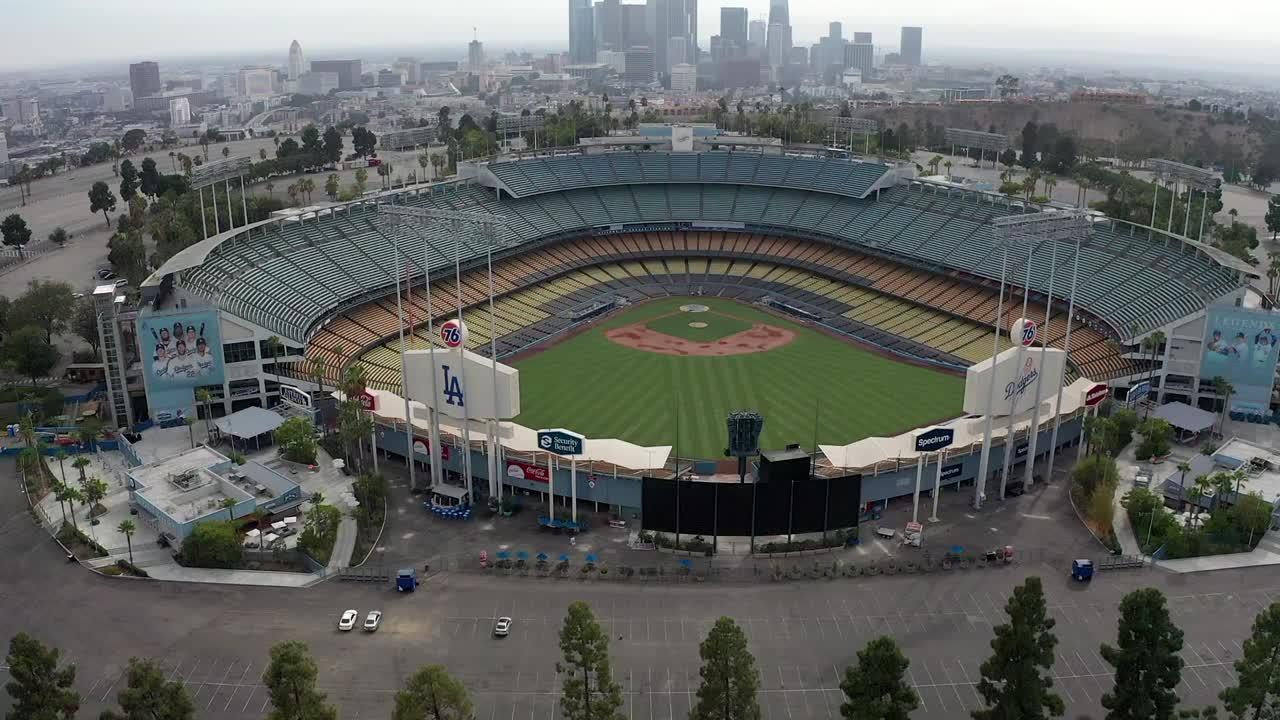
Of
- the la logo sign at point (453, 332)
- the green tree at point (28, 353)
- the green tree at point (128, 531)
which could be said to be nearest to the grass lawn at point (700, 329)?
the la logo sign at point (453, 332)

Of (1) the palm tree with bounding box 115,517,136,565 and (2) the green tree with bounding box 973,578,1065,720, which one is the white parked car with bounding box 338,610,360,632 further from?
(2) the green tree with bounding box 973,578,1065,720

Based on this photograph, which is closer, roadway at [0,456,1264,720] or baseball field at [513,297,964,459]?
roadway at [0,456,1264,720]

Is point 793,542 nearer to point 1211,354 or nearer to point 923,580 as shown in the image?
point 923,580

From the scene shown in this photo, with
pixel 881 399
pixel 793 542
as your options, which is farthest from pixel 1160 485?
pixel 793 542

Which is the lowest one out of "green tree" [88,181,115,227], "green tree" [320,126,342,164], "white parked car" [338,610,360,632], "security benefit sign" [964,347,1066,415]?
"white parked car" [338,610,360,632]

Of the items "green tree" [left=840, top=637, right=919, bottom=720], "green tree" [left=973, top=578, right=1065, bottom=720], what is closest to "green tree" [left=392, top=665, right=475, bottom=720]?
"green tree" [left=840, top=637, right=919, bottom=720]
